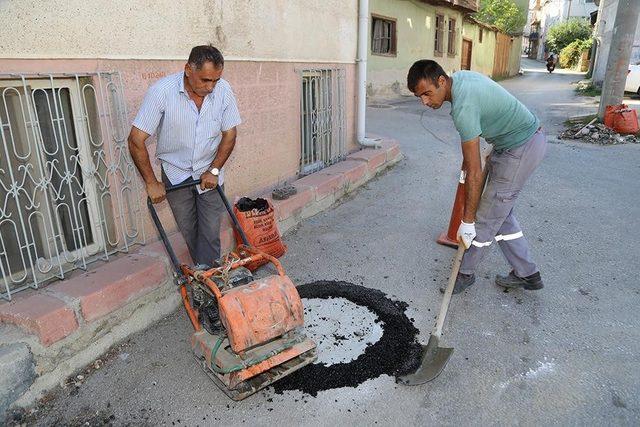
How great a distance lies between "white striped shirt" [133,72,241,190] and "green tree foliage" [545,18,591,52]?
1860 inches

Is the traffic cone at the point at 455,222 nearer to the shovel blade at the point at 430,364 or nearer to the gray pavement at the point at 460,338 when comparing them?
the gray pavement at the point at 460,338

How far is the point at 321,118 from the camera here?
650 centimetres

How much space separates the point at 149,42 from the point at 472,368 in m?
3.39

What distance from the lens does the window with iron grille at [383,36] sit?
1496 centimetres

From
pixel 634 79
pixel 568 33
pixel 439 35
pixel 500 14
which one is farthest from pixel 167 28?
pixel 568 33

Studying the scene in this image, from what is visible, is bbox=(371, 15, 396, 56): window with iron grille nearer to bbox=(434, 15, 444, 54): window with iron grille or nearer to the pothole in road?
bbox=(434, 15, 444, 54): window with iron grille

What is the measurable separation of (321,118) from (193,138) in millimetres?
3431

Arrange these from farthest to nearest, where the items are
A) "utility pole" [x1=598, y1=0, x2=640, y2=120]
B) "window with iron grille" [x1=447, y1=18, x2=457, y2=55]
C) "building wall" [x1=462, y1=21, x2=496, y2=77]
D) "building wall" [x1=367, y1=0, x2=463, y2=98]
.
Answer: "building wall" [x1=462, y1=21, x2=496, y2=77] < "window with iron grille" [x1=447, y1=18, x2=457, y2=55] < "building wall" [x1=367, y1=0, x2=463, y2=98] < "utility pole" [x1=598, y1=0, x2=640, y2=120]

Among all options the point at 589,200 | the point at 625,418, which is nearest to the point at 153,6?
the point at 625,418

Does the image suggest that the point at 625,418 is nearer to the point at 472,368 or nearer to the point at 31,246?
the point at 472,368

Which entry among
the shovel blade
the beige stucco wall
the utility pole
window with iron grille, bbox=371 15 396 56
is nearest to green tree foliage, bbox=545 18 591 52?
window with iron grille, bbox=371 15 396 56

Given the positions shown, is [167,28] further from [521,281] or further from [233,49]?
[521,281]

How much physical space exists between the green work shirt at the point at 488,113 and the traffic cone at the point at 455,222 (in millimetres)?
949

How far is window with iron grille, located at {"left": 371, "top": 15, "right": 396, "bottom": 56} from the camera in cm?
1496
